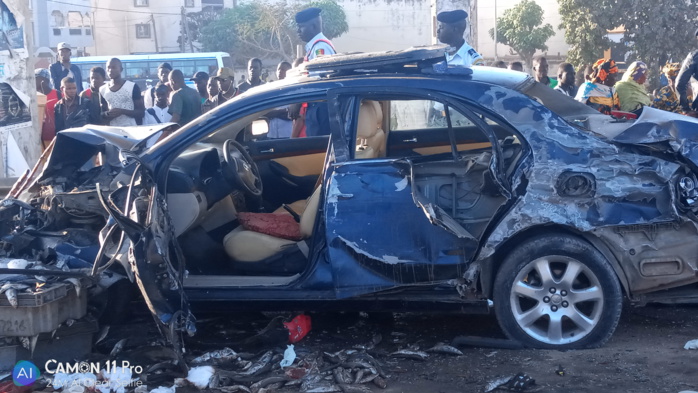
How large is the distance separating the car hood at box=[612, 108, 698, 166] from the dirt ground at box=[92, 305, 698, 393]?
3.81 feet

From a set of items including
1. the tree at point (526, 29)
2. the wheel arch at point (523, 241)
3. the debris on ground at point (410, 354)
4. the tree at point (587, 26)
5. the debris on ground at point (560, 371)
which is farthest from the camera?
the tree at point (526, 29)

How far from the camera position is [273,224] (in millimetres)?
5398

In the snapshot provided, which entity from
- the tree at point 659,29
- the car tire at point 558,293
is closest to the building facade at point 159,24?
the tree at point 659,29

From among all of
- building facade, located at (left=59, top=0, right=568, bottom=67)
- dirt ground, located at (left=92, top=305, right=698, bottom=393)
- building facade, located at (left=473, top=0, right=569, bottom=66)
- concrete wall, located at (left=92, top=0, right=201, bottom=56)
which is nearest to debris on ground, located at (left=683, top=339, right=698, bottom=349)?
dirt ground, located at (left=92, top=305, right=698, bottom=393)

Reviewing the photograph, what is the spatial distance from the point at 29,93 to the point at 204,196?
22.6 feet

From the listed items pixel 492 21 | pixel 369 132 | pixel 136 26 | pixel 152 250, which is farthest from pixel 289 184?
pixel 136 26

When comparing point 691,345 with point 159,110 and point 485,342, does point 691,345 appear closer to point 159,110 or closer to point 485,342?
point 485,342

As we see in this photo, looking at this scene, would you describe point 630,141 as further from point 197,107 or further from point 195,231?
point 197,107

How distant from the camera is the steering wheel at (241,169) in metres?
5.43

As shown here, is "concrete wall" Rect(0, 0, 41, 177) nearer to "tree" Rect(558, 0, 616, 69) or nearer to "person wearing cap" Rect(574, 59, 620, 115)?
"person wearing cap" Rect(574, 59, 620, 115)

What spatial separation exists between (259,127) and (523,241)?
9.14 ft

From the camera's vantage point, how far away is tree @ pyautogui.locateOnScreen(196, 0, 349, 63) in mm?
47125

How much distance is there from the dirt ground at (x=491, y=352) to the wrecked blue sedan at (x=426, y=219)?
216 mm

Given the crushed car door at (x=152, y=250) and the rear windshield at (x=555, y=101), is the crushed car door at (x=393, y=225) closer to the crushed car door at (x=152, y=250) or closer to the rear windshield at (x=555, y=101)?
the rear windshield at (x=555, y=101)
